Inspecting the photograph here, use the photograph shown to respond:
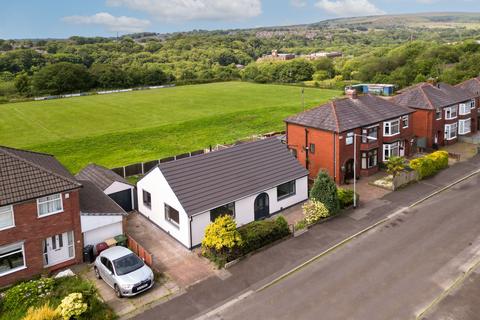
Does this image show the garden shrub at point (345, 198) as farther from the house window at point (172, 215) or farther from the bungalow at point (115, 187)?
the bungalow at point (115, 187)

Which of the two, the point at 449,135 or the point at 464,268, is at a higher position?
the point at 449,135

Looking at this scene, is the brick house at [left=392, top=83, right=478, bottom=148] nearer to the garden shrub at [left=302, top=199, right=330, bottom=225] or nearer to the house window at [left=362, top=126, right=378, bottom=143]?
the house window at [left=362, top=126, right=378, bottom=143]

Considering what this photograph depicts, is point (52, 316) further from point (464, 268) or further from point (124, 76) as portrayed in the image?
point (124, 76)

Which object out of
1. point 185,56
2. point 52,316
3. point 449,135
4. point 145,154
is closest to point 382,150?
point 449,135

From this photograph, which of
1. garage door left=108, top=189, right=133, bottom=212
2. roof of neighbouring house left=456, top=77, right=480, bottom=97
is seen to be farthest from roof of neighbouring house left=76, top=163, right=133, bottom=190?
roof of neighbouring house left=456, top=77, right=480, bottom=97

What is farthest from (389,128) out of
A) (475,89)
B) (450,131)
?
(475,89)

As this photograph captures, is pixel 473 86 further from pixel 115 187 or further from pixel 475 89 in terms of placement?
pixel 115 187

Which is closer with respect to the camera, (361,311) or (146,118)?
(361,311)
